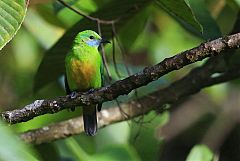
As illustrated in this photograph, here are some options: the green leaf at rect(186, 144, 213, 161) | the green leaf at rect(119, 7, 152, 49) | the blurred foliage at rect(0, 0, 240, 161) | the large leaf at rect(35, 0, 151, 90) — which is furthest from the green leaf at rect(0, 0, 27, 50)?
the green leaf at rect(119, 7, 152, 49)

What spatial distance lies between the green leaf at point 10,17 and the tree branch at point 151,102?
2.85ft

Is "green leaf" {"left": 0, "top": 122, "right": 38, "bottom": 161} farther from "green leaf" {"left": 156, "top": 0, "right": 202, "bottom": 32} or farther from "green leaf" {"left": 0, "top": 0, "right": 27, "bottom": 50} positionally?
"green leaf" {"left": 156, "top": 0, "right": 202, "bottom": 32}

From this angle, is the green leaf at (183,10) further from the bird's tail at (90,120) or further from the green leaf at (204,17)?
the bird's tail at (90,120)

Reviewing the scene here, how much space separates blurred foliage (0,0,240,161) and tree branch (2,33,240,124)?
0.27 metres

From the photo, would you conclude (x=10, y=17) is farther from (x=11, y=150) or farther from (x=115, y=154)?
(x=115, y=154)

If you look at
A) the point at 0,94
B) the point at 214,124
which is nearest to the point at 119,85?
the point at 0,94

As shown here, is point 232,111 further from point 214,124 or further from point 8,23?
point 8,23

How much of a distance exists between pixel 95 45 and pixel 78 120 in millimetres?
322

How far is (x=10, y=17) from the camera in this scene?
1.41 m

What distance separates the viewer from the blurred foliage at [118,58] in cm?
212

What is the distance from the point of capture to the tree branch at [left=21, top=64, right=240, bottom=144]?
2.24m

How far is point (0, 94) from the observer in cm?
312

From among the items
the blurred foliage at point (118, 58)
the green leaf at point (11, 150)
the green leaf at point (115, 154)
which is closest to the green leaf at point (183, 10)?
the blurred foliage at point (118, 58)

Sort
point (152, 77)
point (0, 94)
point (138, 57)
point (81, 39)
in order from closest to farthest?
point (152, 77) < point (81, 39) < point (0, 94) < point (138, 57)
